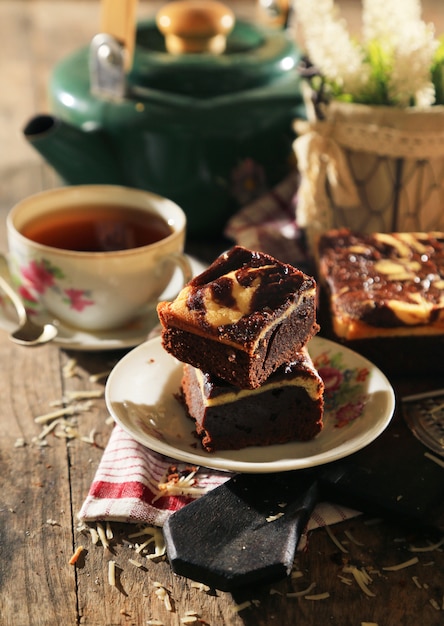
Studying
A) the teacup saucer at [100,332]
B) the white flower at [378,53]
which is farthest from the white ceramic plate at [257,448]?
the white flower at [378,53]

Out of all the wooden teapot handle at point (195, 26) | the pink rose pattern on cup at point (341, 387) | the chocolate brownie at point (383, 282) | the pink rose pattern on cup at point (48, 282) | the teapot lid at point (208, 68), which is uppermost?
the wooden teapot handle at point (195, 26)

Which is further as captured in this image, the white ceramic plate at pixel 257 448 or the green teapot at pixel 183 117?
the green teapot at pixel 183 117

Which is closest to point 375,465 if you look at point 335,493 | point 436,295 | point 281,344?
point 335,493

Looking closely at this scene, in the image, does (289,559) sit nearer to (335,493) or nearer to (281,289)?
(335,493)

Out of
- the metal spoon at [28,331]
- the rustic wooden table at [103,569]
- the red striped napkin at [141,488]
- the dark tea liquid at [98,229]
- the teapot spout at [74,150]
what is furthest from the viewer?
the teapot spout at [74,150]

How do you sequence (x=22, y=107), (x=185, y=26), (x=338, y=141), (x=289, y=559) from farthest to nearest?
1. (x=22, y=107)
2. (x=185, y=26)
3. (x=338, y=141)
4. (x=289, y=559)

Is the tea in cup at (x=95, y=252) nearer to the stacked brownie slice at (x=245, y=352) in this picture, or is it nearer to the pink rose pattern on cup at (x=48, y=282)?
the pink rose pattern on cup at (x=48, y=282)
